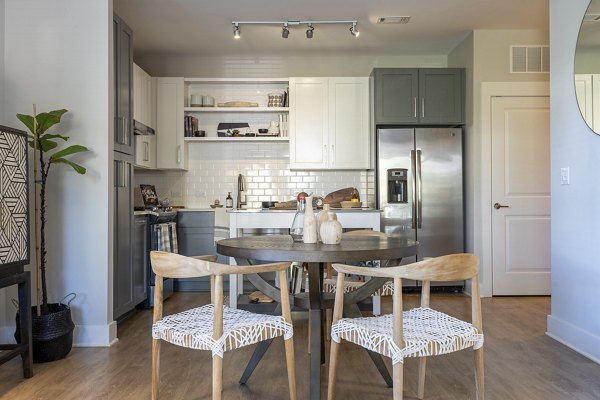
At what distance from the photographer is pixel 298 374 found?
2475 mm

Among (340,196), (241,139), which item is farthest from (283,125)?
(340,196)

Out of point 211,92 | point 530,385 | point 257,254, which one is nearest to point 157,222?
point 211,92

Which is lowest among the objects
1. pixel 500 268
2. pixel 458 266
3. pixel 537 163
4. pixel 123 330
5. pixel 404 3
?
pixel 123 330

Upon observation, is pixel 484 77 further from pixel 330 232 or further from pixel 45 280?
pixel 45 280

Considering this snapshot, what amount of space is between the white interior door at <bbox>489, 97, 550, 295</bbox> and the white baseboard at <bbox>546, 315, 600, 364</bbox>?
138 centimetres

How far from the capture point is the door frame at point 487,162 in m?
4.56

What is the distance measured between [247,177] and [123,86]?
2188 millimetres

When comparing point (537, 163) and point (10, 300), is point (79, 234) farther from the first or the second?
point (537, 163)

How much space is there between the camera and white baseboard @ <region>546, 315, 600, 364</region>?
2758 mm

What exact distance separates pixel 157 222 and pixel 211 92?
194 cm

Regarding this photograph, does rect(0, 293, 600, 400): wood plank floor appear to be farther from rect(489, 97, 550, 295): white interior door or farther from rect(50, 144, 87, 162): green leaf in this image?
rect(489, 97, 550, 295): white interior door

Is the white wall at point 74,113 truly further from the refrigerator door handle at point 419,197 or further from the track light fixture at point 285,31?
the refrigerator door handle at point 419,197

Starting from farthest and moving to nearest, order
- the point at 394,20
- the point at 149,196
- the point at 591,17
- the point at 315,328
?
the point at 149,196
the point at 394,20
the point at 591,17
the point at 315,328

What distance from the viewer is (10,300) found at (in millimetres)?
3035
